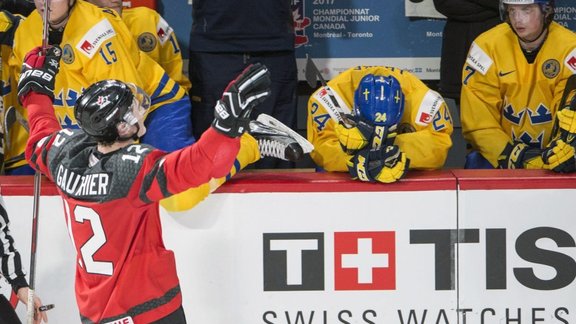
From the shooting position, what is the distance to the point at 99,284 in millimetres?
3553

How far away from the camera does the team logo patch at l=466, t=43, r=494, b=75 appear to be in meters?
4.83

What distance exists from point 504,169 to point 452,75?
1123mm

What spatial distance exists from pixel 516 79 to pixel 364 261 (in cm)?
119

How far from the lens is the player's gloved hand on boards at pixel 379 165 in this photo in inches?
161

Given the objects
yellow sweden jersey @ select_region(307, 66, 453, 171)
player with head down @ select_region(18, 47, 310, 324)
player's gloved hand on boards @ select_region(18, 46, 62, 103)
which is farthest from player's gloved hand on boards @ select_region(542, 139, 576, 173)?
player's gloved hand on boards @ select_region(18, 46, 62, 103)

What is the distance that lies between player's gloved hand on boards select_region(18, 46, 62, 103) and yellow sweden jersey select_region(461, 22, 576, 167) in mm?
1741

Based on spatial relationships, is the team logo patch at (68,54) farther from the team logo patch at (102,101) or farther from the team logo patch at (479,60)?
the team logo patch at (479,60)

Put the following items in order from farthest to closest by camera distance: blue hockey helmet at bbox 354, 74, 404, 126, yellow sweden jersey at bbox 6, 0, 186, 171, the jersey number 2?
yellow sweden jersey at bbox 6, 0, 186, 171 → blue hockey helmet at bbox 354, 74, 404, 126 → the jersey number 2

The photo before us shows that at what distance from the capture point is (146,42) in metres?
5.07

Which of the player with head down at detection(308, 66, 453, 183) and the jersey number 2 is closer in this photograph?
the jersey number 2

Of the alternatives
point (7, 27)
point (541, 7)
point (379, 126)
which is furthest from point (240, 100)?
point (541, 7)

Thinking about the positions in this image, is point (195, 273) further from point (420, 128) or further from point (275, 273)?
point (420, 128)

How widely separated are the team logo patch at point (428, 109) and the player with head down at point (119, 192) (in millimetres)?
1305

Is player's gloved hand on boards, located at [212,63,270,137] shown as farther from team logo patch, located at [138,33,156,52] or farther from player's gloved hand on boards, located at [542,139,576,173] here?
team logo patch, located at [138,33,156,52]
